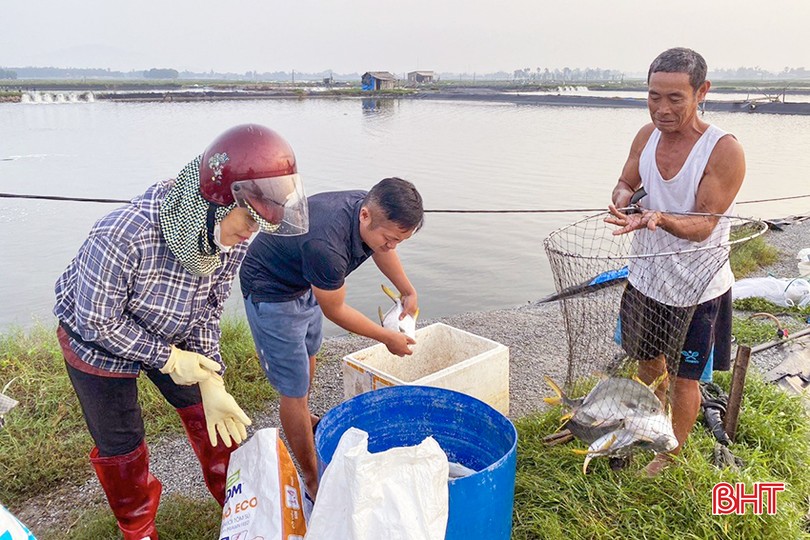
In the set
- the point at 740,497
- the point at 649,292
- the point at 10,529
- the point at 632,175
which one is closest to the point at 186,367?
the point at 10,529

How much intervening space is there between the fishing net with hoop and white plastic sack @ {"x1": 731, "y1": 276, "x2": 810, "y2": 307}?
3731mm

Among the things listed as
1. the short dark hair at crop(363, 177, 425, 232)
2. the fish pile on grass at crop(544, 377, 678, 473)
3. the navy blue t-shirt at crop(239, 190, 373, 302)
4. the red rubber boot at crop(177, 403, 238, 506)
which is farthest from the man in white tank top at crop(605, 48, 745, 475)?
the red rubber boot at crop(177, 403, 238, 506)

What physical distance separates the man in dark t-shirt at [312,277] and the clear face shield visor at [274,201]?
0.30 m

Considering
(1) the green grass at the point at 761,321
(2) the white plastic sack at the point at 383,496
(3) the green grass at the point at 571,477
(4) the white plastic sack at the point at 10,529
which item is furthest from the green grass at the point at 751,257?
(4) the white plastic sack at the point at 10,529

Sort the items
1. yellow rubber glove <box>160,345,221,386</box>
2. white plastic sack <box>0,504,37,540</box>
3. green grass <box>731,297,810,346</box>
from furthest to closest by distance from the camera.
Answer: green grass <box>731,297,810,346</box>, yellow rubber glove <box>160,345,221,386</box>, white plastic sack <box>0,504,37,540</box>

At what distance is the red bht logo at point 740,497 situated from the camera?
2551 mm

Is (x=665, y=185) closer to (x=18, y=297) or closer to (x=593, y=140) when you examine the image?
(x=18, y=297)

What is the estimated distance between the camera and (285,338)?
2.65 m

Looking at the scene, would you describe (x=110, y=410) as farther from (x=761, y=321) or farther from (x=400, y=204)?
(x=761, y=321)

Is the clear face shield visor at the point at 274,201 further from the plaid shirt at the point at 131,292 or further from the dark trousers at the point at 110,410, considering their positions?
the dark trousers at the point at 110,410

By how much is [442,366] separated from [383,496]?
89.8 inches

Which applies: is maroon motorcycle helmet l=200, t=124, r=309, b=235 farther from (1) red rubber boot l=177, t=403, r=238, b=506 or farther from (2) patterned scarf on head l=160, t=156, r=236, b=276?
(1) red rubber boot l=177, t=403, r=238, b=506

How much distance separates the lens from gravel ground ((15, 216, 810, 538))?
117 inches

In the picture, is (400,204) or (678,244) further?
(678,244)
